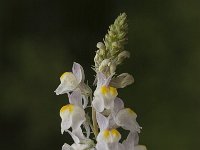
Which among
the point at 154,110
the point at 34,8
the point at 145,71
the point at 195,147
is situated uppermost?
the point at 34,8

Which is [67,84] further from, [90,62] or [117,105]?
[90,62]

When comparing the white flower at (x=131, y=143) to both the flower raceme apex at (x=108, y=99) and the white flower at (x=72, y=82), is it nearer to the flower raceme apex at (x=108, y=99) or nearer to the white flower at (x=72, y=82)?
the flower raceme apex at (x=108, y=99)

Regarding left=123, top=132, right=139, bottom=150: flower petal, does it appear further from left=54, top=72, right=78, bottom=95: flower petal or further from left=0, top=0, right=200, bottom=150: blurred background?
left=0, top=0, right=200, bottom=150: blurred background

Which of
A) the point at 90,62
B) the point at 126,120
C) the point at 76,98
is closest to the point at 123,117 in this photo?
the point at 126,120

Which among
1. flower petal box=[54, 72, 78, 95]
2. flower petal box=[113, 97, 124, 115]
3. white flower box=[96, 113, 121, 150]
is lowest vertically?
white flower box=[96, 113, 121, 150]

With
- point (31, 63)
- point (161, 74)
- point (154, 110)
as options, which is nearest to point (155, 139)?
point (154, 110)

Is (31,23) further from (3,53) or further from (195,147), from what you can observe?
(195,147)

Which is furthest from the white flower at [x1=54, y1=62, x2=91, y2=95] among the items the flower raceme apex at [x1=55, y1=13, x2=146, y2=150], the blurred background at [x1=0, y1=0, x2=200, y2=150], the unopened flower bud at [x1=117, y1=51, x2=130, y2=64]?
the blurred background at [x1=0, y1=0, x2=200, y2=150]
